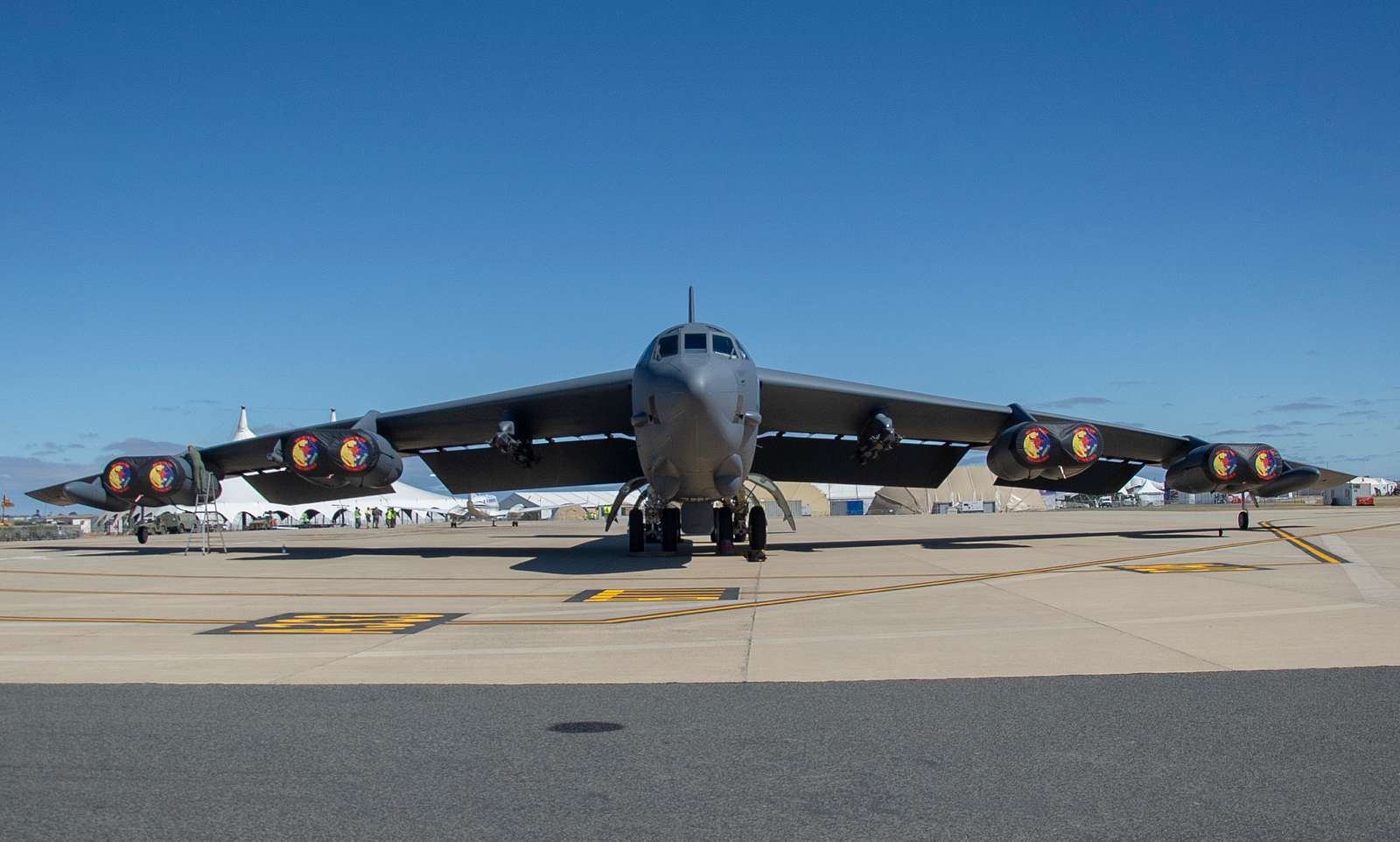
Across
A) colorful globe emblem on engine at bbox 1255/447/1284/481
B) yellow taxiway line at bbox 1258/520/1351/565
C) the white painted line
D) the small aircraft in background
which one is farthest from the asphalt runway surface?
the small aircraft in background

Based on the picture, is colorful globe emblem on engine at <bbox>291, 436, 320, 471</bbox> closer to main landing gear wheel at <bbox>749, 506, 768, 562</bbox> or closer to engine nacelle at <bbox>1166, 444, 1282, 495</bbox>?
main landing gear wheel at <bbox>749, 506, 768, 562</bbox>

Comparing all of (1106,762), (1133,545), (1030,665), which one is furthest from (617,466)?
(1106,762)

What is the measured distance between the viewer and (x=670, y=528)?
2169 centimetres

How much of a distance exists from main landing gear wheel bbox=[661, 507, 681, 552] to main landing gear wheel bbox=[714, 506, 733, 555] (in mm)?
879

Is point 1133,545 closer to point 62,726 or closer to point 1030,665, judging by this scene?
point 1030,665

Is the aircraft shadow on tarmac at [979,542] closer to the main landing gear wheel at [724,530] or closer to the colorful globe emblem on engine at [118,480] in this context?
the main landing gear wheel at [724,530]

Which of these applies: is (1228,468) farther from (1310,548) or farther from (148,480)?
(148,480)

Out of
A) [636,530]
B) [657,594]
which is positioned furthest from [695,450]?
[636,530]

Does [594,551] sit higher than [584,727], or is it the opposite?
[584,727]

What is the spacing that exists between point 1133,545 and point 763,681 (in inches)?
737

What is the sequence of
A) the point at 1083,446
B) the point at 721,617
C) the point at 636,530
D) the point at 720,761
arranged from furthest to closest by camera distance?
the point at 636,530, the point at 1083,446, the point at 721,617, the point at 720,761

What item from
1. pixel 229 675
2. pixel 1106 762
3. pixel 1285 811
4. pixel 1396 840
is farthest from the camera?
pixel 229 675

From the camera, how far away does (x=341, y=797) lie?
411cm

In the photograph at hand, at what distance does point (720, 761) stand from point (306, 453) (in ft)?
60.6
